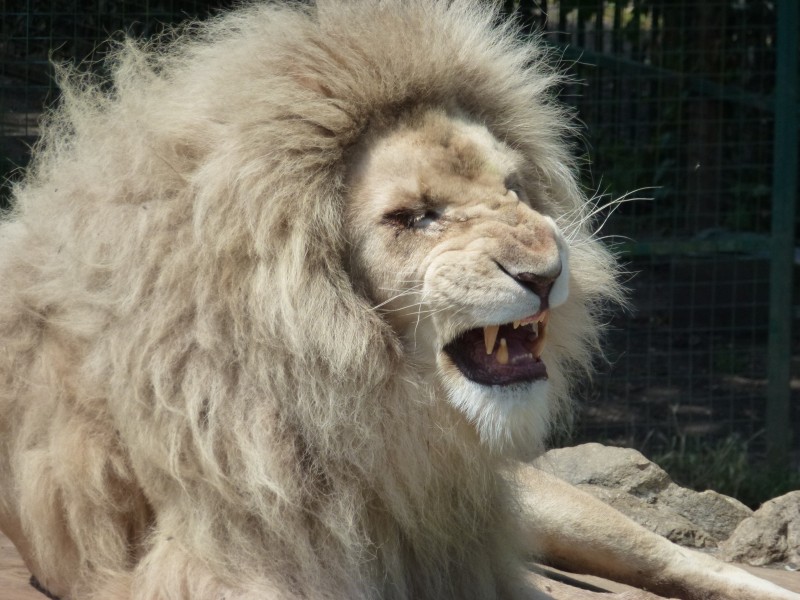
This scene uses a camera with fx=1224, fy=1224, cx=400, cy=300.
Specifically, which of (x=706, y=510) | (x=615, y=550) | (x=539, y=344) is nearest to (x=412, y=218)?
(x=539, y=344)

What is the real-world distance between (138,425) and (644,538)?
1925 millimetres

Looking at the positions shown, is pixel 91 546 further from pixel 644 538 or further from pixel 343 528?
pixel 644 538

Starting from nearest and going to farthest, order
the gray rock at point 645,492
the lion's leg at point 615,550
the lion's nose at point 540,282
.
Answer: the lion's nose at point 540,282, the lion's leg at point 615,550, the gray rock at point 645,492

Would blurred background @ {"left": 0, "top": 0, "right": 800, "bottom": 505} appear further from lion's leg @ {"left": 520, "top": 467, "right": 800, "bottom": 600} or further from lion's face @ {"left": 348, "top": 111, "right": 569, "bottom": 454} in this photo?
lion's face @ {"left": 348, "top": 111, "right": 569, "bottom": 454}

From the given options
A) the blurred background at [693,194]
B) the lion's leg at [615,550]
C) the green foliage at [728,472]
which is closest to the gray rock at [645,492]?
the lion's leg at [615,550]

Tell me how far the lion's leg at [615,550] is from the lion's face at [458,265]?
1062 mm

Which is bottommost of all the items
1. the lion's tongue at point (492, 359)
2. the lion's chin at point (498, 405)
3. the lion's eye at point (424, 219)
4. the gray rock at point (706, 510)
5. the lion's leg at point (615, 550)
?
the gray rock at point (706, 510)

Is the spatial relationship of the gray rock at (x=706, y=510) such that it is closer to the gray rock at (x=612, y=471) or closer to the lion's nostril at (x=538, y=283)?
the gray rock at (x=612, y=471)

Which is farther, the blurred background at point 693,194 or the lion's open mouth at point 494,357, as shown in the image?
the blurred background at point 693,194

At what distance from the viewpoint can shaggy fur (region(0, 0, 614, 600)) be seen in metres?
2.79

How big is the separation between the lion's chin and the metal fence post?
432 cm

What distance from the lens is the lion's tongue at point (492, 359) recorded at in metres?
2.88

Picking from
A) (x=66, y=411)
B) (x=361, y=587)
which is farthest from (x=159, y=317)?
(x=361, y=587)

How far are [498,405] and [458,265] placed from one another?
346 mm
